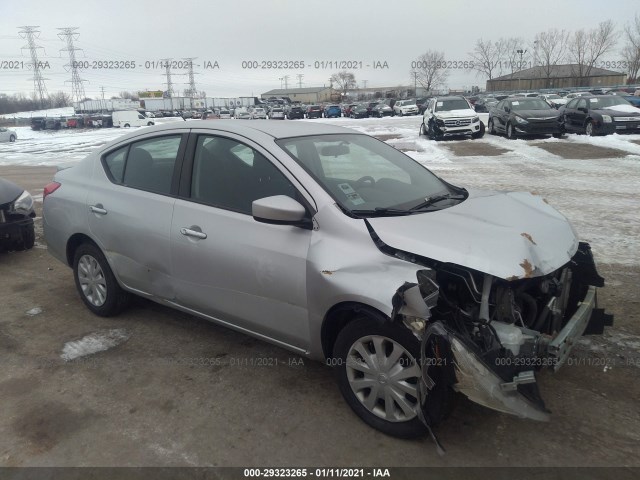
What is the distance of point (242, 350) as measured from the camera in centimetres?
387

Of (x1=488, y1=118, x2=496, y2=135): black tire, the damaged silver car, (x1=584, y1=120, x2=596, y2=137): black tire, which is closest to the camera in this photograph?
the damaged silver car

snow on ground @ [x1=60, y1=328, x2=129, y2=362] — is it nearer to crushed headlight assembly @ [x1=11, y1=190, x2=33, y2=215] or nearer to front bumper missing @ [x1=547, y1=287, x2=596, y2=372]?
crushed headlight assembly @ [x1=11, y1=190, x2=33, y2=215]

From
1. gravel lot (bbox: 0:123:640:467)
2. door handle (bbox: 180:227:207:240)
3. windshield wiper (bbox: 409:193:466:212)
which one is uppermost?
windshield wiper (bbox: 409:193:466:212)

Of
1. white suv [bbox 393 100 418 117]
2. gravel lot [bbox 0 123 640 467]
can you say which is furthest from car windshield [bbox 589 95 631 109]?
white suv [bbox 393 100 418 117]

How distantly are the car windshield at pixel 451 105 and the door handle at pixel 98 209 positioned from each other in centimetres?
1750

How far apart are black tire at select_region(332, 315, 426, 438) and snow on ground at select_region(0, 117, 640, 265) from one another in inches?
149

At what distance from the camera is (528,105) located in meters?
19.0

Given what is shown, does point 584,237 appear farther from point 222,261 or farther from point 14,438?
point 14,438

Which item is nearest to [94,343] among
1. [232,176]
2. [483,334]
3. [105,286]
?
[105,286]

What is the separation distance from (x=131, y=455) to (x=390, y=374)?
4.82 ft

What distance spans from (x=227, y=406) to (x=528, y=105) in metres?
19.0

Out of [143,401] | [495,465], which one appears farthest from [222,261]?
[495,465]

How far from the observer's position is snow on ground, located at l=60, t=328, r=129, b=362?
3.88 m

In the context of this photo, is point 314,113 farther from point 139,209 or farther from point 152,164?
point 139,209
